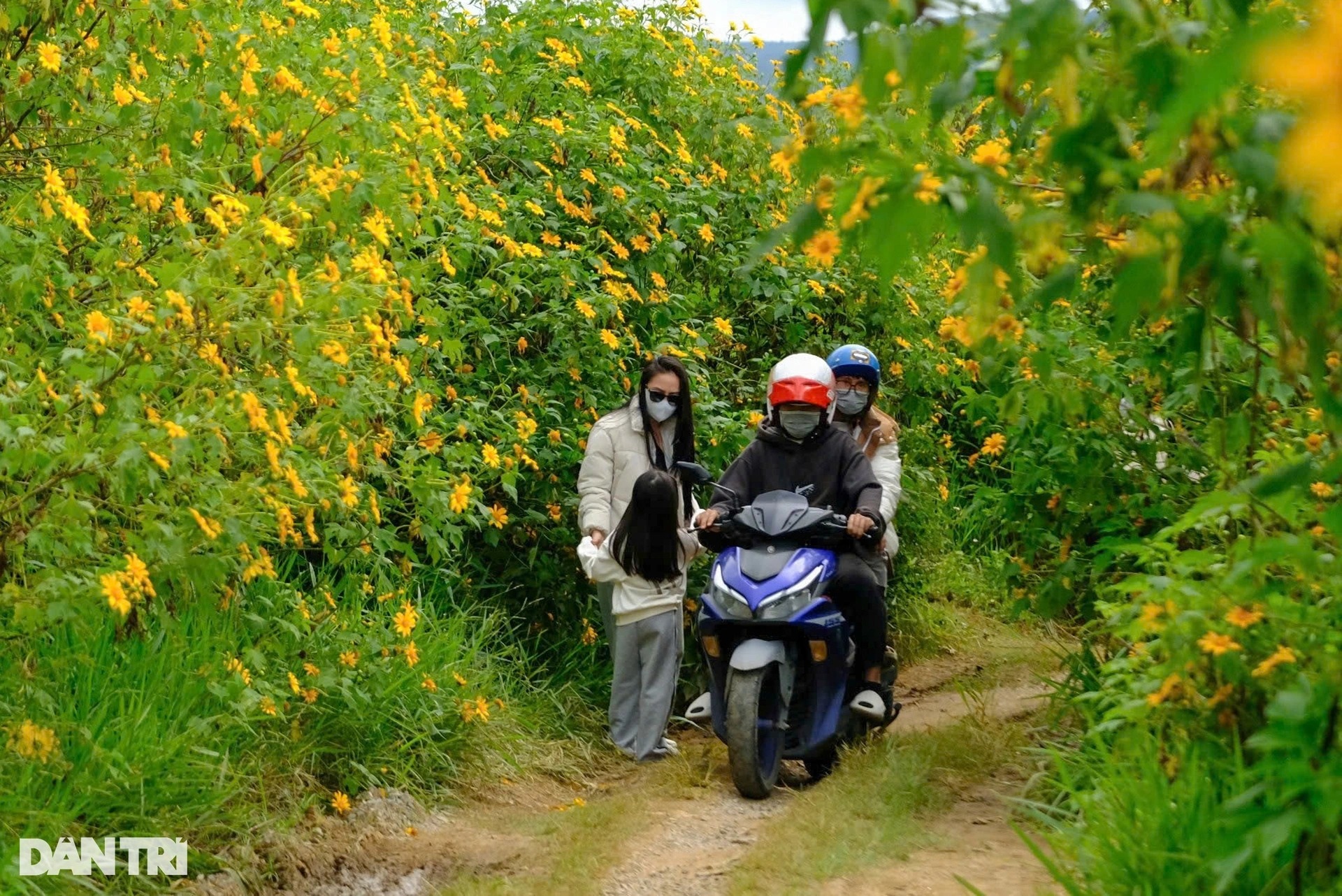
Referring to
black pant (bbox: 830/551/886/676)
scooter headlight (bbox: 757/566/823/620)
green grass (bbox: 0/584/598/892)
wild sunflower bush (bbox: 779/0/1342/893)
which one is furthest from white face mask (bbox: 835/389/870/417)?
green grass (bbox: 0/584/598/892)

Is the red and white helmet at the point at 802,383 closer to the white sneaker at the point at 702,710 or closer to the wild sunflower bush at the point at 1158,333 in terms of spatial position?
the wild sunflower bush at the point at 1158,333

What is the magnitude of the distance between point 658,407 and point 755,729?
6.27 feet

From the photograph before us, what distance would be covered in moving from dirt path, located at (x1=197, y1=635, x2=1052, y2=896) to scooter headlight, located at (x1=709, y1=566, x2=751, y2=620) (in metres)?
0.72

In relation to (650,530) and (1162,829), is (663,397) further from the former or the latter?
(1162,829)

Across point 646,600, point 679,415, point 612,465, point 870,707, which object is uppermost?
point 679,415

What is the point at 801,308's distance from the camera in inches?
373

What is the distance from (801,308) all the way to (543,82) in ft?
7.22

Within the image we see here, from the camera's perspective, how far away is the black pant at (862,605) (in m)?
6.28

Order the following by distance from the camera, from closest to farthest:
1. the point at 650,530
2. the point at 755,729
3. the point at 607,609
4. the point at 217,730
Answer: the point at 217,730 → the point at 755,729 → the point at 650,530 → the point at 607,609

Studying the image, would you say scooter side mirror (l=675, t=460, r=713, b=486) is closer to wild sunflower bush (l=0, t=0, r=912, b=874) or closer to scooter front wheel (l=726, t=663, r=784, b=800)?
wild sunflower bush (l=0, t=0, r=912, b=874)

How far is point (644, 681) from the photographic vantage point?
7102 millimetres

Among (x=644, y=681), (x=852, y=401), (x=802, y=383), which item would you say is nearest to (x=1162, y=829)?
(x=802, y=383)

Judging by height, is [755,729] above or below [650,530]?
below

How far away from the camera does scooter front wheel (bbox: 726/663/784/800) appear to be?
5.80m
